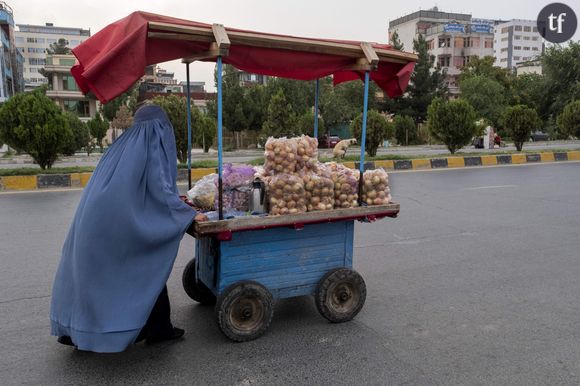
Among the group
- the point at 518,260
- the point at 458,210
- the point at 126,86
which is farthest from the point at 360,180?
the point at 458,210

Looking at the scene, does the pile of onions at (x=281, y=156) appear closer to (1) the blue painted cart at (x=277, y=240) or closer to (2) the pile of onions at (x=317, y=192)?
(2) the pile of onions at (x=317, y=192)

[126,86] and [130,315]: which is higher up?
[126,86]

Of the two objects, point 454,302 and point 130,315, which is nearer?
point 130,315

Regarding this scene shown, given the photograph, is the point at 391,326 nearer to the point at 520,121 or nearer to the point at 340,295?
the point at 340,295

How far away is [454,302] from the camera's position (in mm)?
4320

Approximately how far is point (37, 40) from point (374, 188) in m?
104

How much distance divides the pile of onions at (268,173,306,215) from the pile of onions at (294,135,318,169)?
25 cm

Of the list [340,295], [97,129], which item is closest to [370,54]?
[340,295]

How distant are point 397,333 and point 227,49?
2.35 meters

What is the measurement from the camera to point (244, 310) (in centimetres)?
346

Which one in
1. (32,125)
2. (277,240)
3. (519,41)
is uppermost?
(519,41)

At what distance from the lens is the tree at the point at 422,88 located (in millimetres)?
39438

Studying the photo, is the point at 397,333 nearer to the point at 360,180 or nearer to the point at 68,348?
the point at 360,180

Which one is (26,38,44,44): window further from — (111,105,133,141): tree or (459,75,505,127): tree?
(459,75,505,127): tree
